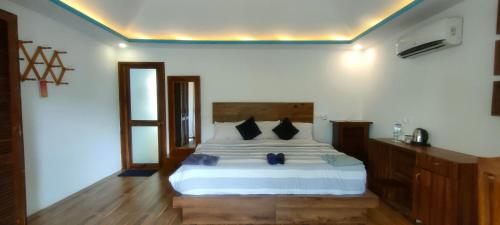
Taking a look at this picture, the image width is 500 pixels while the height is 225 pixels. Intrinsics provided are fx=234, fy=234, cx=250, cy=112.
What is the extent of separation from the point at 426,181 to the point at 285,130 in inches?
88.8

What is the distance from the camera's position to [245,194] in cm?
251

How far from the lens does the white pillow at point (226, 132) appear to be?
14.0 feet

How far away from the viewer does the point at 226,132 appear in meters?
4.32

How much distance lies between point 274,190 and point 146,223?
1.44m

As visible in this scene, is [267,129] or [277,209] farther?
[267,129]

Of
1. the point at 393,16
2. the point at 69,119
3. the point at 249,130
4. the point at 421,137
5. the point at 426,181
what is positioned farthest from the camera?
the point at 249,130

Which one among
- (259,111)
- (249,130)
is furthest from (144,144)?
(259,111)

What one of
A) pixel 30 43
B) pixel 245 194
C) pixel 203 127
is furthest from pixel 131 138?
pixel 245 194

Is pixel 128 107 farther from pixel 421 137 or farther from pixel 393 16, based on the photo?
pixel 421 137

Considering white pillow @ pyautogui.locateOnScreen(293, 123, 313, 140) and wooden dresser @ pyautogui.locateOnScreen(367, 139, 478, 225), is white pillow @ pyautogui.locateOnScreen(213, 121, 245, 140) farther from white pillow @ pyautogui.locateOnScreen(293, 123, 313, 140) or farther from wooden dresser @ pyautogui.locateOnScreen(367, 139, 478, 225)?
wooden dresser @ pyautogui.locateOnScreen(367, 139, 478, 225)

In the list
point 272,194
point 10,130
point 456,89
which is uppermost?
point 456,89

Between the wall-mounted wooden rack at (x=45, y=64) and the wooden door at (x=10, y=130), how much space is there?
258mm

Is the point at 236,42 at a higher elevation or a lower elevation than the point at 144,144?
higher

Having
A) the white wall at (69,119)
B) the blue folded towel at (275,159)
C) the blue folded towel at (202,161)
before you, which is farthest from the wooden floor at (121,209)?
the blue folded towel at (275,159)
